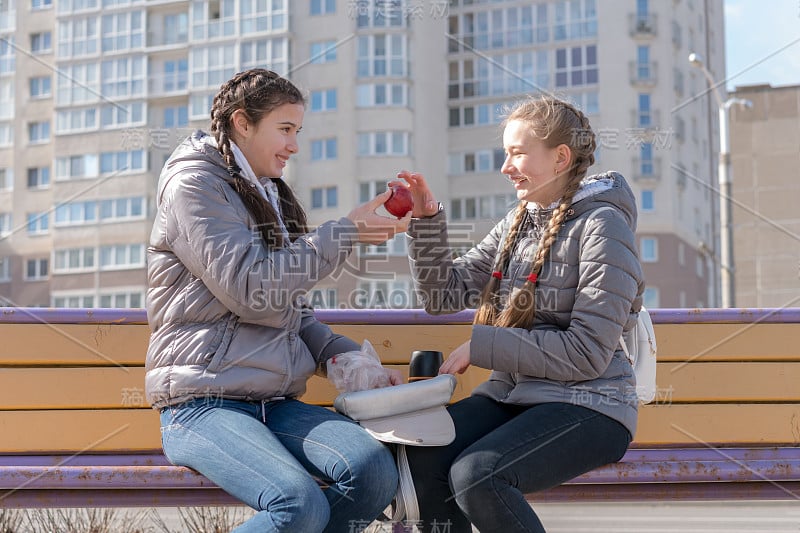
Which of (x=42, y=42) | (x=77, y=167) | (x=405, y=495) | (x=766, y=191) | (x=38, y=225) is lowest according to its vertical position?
(x=405, y=495)

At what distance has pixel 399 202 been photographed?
341 centimetres

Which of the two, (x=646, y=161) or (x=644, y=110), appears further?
(x=646, y=161)

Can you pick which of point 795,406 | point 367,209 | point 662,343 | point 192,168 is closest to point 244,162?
point 192,168

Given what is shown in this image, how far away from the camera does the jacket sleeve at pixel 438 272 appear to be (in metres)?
3.55

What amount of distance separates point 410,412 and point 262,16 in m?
38.5

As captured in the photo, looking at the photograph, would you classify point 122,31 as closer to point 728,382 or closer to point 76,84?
point 76,84

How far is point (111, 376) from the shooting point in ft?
12.1

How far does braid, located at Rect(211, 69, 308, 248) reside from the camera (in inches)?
126

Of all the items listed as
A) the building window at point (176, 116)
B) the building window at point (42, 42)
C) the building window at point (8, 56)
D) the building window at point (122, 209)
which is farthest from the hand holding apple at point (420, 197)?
the building window at point (8, 56)

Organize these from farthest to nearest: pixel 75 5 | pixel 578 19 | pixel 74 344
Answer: pixel 75 5 → pixel 578 19 → pixel 74 344

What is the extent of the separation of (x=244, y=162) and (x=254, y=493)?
41.3 inches

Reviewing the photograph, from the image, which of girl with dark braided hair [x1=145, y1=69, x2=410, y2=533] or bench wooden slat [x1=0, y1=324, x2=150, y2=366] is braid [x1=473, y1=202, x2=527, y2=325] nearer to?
girl with dark braided hair [x1=145, y1=69, x2=410, y2=533]

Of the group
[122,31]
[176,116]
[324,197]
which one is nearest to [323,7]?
[324,197]

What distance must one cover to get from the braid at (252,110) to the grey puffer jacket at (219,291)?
49mm
